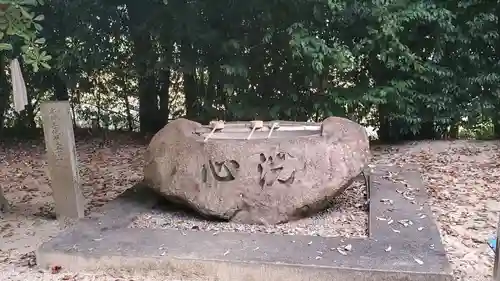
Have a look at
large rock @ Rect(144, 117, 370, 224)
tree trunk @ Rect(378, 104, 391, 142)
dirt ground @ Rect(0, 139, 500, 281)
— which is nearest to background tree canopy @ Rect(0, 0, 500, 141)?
tree trunk @ Rect(378, 104, 391, 142)

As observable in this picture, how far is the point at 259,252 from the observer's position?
290cm

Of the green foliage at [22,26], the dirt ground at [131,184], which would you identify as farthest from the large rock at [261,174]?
the green foliage at [22,26]

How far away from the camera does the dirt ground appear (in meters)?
3.15

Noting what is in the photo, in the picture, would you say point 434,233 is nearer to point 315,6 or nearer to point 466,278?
point 466,278

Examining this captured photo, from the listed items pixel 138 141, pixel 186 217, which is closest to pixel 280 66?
pixel 138 141

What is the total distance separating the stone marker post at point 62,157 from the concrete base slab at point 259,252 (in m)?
0.46

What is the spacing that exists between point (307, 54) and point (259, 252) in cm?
294

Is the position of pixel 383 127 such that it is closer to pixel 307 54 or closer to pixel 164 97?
pixel 307 54

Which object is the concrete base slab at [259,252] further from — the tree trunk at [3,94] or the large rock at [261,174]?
the tree trunk at [3,94]

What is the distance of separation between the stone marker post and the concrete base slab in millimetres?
464

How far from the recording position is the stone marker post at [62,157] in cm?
378

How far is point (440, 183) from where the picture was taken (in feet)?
15.2

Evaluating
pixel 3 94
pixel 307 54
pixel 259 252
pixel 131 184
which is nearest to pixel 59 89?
pixel 3 94

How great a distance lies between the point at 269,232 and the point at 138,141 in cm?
375
